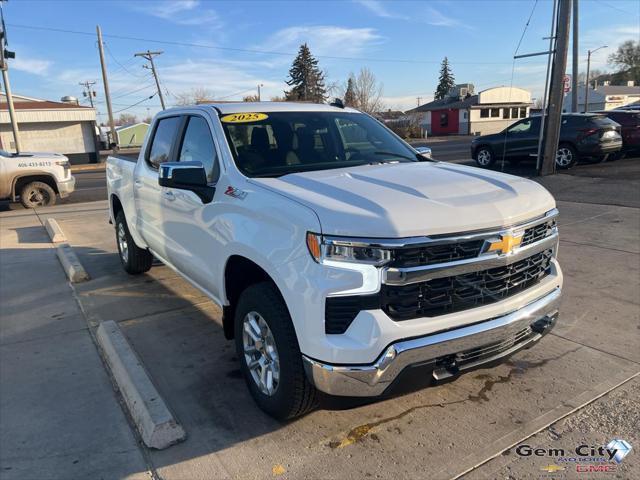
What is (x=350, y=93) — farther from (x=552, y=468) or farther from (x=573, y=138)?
(x=552, y=468)

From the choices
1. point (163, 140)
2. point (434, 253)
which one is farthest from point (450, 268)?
point (163, 140)

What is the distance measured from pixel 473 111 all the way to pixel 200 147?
60620 millimetres

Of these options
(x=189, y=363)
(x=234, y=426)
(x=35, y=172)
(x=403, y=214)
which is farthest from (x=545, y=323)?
(x=35, y=172)

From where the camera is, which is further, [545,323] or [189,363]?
[189,363]

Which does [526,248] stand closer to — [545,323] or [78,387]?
[545,323]

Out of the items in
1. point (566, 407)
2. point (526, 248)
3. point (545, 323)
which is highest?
point (526, 248)

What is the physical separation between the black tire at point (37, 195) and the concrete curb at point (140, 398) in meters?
11.1

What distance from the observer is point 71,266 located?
642 centimetres

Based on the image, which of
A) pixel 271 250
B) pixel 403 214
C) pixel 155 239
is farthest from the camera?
pixel 155 239

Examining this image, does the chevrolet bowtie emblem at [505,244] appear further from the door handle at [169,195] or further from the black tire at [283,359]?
the door handle at [169,195]

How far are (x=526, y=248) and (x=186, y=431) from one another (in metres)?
2.28

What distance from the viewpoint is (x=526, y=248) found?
2.90 meters

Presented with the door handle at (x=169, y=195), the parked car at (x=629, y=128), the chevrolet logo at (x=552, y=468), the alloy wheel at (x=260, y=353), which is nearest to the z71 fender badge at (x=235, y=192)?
the alloy wheel at (x=260, y=353)

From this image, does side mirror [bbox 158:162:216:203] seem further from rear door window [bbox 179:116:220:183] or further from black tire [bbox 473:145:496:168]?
black tire [bbox 473:145:496:168]
